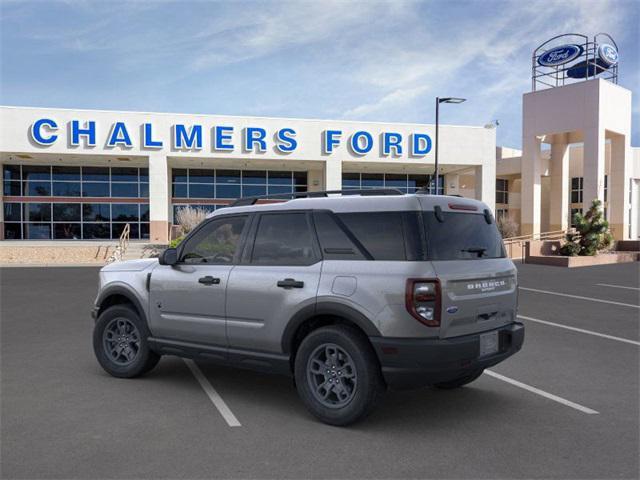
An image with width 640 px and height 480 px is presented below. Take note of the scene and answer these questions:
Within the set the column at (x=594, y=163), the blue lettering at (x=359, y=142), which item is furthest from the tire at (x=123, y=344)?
the column at (x=594, y=163)

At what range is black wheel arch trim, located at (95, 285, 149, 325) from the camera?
5.99 m

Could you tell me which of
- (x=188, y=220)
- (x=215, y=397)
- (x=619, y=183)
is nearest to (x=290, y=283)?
(x=215, y=397)

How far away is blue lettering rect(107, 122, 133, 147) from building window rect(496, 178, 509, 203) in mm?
30583

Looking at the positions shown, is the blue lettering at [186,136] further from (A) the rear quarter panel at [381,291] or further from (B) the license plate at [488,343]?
(B) the license plate at [488,343]

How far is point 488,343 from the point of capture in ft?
15.5

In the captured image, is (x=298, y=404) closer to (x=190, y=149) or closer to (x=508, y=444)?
(x=508, y=444)

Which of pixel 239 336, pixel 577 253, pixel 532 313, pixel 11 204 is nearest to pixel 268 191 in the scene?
pixel 11 204

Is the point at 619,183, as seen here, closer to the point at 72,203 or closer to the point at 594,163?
the point at 594,163

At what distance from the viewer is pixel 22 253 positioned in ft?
85.5

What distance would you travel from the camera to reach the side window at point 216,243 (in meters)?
5.50

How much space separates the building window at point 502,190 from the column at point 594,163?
44.3 ft

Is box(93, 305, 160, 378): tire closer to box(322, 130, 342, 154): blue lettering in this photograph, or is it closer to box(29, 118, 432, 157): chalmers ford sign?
box(29, 118, 432, 157): chalmers ford sign

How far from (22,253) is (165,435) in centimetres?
2506

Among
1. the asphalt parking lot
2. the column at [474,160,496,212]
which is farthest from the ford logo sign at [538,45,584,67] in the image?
the asphalt parking lot
